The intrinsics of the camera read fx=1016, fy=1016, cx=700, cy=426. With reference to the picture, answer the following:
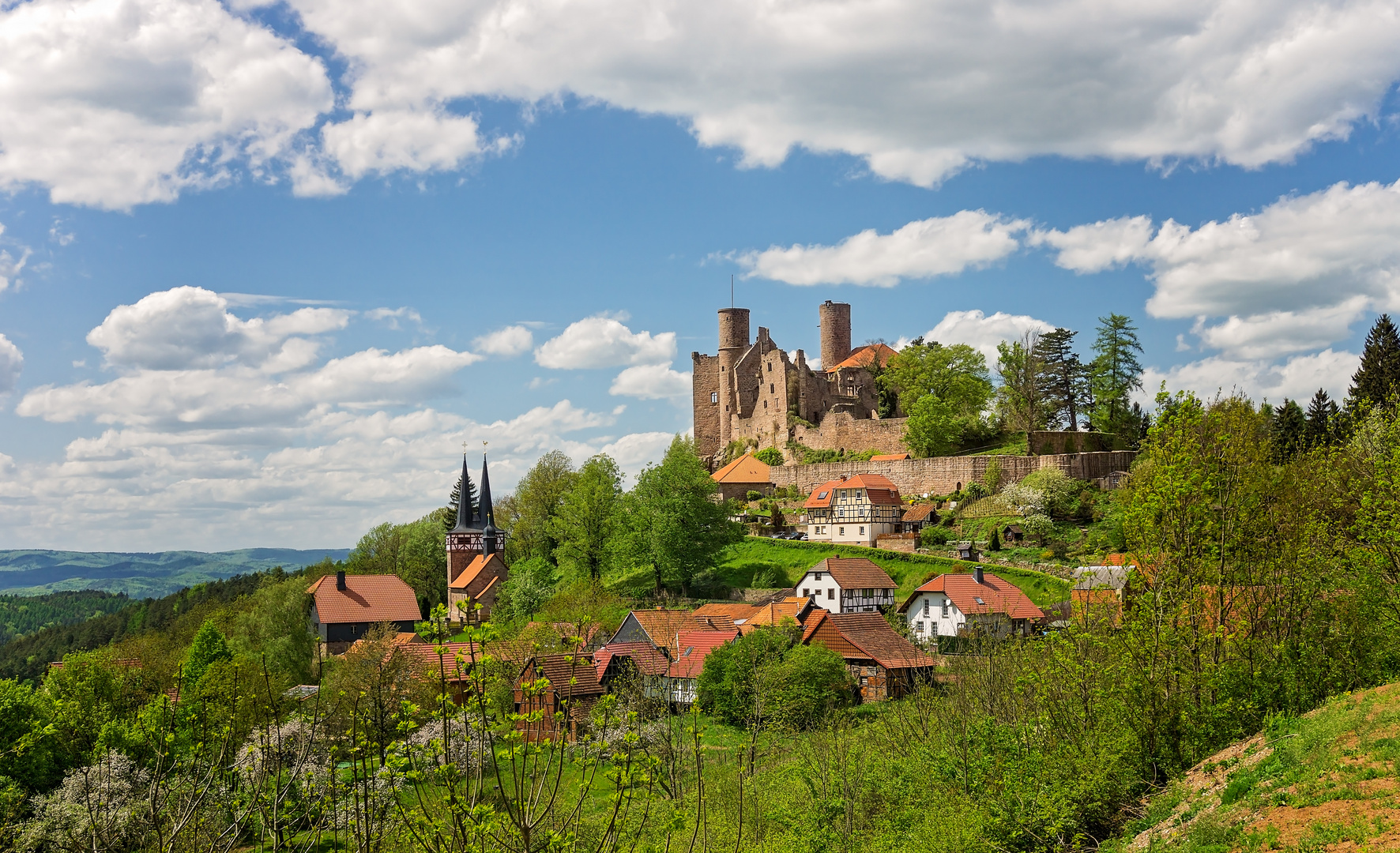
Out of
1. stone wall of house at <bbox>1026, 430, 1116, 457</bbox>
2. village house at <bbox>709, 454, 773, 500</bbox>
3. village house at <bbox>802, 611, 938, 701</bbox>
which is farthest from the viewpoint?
village house at <bbox>709, 454, 773, 500</bbox>

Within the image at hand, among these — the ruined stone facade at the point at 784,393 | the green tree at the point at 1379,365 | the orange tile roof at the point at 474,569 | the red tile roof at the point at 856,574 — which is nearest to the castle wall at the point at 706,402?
the ruined stone facade at the point at 784,393

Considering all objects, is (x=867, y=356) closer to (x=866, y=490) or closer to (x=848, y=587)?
(x=866, y=490)

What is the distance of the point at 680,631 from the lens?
135ft

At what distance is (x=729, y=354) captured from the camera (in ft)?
273

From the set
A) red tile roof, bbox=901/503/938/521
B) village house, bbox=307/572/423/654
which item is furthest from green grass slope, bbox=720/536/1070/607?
village house, bbox=307/572/423/654

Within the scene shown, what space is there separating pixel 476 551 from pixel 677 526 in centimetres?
1880

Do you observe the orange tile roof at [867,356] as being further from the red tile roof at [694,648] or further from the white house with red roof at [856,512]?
the red tile roof at [694,648]

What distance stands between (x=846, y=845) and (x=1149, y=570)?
298 inches

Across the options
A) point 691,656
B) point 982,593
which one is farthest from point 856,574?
point 691,656

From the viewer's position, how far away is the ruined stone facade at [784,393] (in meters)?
70.6

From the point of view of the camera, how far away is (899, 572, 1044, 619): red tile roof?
40281 mm

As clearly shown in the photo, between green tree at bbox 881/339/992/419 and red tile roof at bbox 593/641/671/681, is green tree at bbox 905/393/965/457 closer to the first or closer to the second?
green tree at bbox 881/339/992/419

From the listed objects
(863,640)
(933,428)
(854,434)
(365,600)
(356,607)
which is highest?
(854,434)

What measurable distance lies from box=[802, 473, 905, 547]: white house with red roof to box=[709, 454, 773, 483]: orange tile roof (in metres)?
9.79
